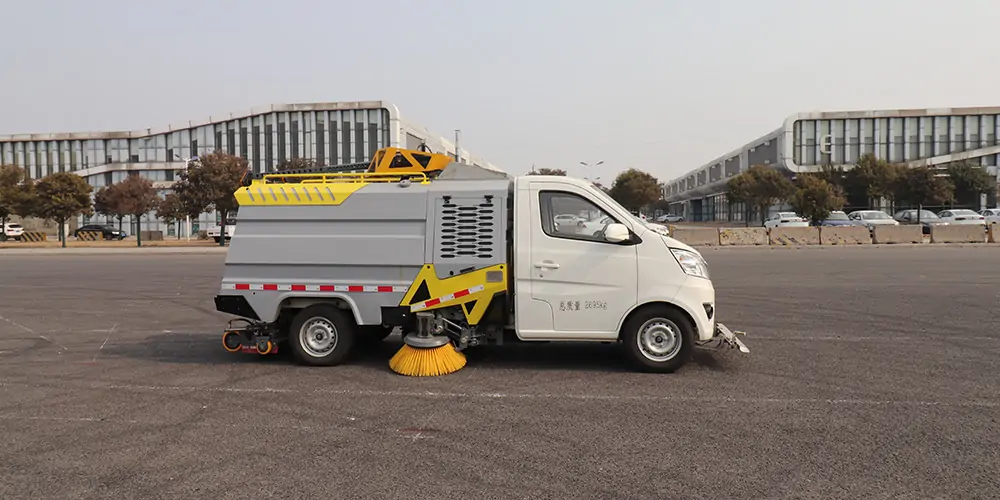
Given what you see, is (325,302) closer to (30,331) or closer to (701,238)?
(30,331)

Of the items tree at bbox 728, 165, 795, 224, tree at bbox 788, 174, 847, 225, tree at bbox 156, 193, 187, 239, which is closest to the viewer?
tree at bbox 788, 174, 847, 225

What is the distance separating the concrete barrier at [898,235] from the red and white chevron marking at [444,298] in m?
29.2

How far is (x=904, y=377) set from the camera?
22.3ft

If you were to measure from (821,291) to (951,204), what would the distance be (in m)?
50.7

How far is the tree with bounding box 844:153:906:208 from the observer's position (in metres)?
54.0

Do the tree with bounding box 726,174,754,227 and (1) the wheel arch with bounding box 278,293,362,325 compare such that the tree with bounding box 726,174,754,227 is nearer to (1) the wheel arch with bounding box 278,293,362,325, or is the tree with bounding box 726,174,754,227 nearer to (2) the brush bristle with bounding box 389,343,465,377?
(2) the brush bristle with bounding box 389,343,465,377

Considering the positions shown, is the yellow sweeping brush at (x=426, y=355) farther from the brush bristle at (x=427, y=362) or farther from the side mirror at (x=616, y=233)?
the side mirror at (x=616, y=233)

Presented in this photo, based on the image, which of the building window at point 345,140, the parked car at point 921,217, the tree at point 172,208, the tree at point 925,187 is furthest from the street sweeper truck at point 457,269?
the building window at point 345,140

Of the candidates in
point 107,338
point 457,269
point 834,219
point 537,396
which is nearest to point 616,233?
point 457,269

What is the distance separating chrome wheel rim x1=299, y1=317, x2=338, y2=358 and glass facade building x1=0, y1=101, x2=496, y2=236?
62.8 m

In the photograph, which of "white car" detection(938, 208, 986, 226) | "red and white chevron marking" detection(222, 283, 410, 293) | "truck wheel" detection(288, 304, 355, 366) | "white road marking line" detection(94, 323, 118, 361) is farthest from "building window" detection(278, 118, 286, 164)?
"truck wheel" detection(288, 304, 355, 366)

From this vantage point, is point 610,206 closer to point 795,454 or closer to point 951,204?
point 795,454

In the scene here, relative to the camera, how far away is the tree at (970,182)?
185ft

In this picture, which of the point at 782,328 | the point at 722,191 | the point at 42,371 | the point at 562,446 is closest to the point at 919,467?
the point at 562,446
